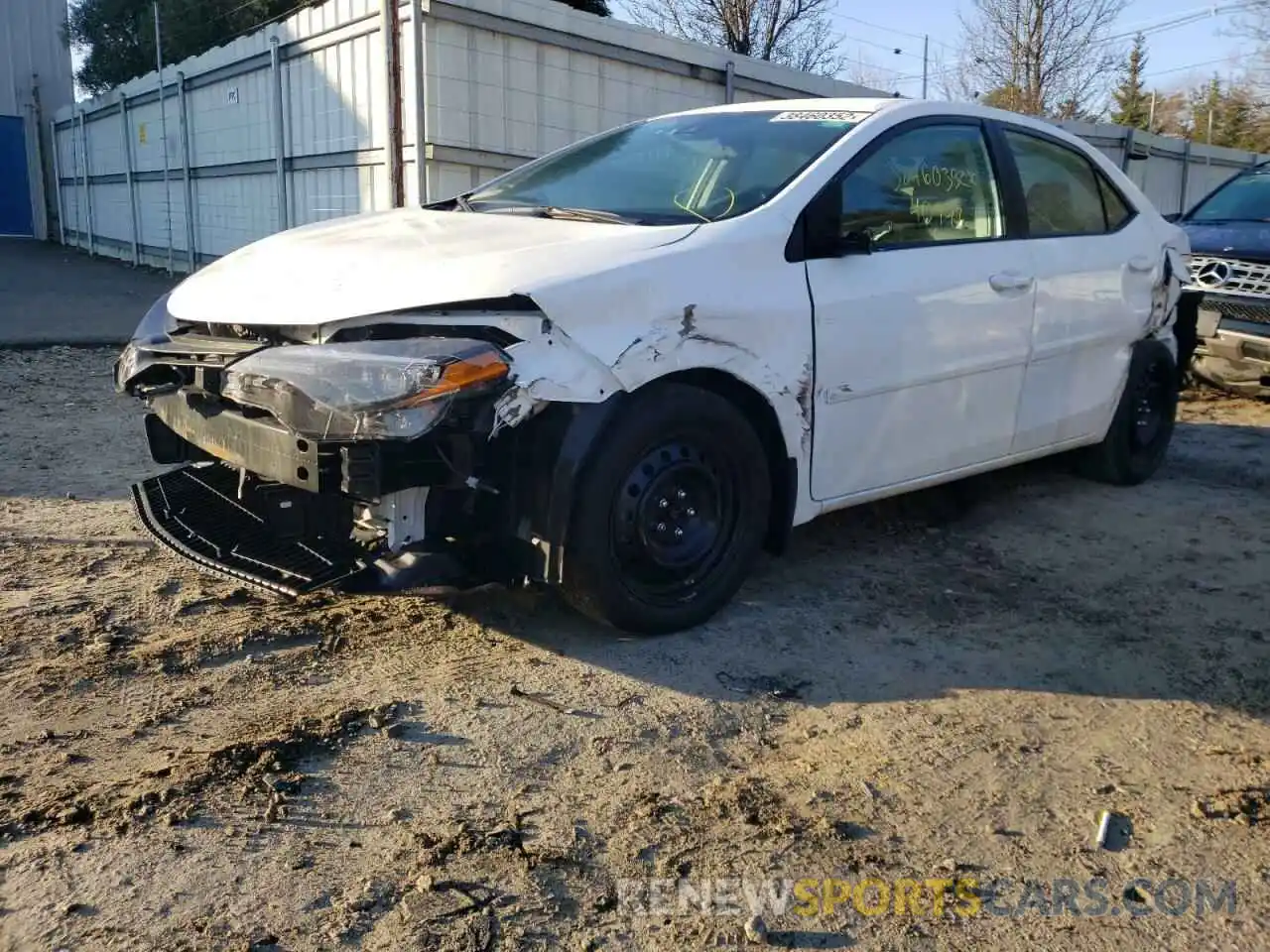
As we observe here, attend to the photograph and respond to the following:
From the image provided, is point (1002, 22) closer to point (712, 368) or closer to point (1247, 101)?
point (1247, 101)

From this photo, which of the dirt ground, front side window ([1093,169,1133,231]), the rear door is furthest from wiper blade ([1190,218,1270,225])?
the dirt ground

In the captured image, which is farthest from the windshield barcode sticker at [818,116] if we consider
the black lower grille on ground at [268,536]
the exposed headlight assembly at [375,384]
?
the black lower grille on ground at [268,536]

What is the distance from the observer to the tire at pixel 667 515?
3398 millimetres

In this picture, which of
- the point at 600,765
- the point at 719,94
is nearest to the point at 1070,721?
the point at 600,765

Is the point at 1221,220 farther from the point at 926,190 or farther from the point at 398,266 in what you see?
the point at 398,266

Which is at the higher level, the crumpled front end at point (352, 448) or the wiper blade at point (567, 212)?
the wiper blade at point (567, 212)

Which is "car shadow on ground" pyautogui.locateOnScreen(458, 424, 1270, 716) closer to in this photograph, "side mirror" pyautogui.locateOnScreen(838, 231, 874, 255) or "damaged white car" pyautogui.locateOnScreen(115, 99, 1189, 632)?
"damaged white car" pyautogui.locateOnScreen(115, 99, 1189, 632)

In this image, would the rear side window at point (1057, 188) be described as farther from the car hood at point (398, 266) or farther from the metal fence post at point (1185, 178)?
the metal fence post at point (1185, 178)

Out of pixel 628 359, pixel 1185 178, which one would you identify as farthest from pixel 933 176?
pixel 1185 178

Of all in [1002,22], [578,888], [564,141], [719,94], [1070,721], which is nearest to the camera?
[578,888]

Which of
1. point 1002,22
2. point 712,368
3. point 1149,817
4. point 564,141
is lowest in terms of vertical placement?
point 1149,817

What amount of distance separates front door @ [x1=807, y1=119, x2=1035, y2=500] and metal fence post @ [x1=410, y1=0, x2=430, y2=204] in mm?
7142

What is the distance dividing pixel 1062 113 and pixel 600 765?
29.6 m

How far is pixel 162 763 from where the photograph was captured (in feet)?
9.45
